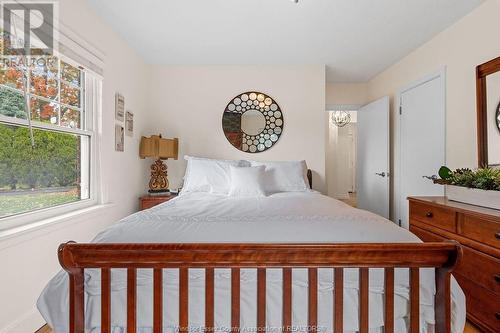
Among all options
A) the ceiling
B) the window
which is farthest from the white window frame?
the ceiling

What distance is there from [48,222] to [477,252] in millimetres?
2865

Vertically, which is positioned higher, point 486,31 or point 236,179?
point 486,31

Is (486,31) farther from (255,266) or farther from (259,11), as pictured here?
(255,266)

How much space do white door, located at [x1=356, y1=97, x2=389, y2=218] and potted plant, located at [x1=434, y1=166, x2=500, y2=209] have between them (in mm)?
1495

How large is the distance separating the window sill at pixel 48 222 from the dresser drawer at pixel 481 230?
2.84 metres

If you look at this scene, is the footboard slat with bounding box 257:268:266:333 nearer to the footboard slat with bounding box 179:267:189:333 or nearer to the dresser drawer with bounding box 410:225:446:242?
the footboard slat with bounding box 179:267:189:333

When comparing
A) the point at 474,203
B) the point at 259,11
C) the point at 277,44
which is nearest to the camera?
the point at 474,203

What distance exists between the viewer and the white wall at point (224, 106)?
3650mm

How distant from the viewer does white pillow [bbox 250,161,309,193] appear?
2.92 meters

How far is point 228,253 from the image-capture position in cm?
91

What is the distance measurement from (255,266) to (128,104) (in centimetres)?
286

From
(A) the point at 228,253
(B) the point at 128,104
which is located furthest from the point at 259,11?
(A) the point at 228,253

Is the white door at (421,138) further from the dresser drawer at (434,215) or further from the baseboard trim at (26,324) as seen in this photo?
the baseboard trim at (26,324)

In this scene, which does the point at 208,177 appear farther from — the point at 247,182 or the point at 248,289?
the point at 248,289
